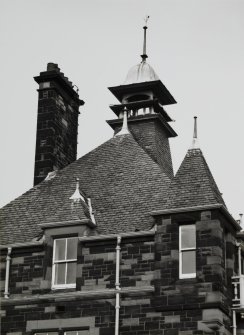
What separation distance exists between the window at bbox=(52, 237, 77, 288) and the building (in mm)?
35

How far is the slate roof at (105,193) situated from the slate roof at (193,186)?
51.5 inches

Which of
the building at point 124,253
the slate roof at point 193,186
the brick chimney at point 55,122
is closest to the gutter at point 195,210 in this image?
the building at point 124,253

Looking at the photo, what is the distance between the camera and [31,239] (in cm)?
3706

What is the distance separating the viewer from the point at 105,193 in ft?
126

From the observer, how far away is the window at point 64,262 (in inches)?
1406

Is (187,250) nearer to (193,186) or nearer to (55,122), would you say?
(193,186)

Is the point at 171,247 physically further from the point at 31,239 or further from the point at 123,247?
the point at 31,239

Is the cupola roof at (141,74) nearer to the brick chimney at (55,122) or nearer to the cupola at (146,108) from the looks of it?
the cupola at (146,108)

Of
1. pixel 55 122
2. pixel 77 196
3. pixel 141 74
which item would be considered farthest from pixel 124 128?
pixel 77 196

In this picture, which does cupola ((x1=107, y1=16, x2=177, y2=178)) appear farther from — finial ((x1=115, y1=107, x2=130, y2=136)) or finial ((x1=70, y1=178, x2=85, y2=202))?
finial ((x1=70, y1=178, x2=85, y2=202))

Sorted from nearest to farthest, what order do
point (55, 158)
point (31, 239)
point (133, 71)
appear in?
1. point (31, 239)
2. point (55, 158)
3. point (133, 71)

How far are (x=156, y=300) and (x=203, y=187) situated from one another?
4.29 metres

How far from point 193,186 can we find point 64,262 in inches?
208

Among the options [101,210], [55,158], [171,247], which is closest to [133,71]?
[55,158]
